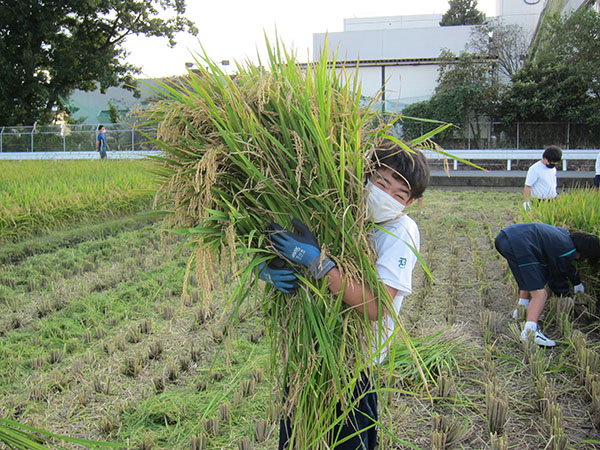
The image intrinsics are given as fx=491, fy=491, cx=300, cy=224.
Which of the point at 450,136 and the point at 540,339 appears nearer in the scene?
the point at 540,339

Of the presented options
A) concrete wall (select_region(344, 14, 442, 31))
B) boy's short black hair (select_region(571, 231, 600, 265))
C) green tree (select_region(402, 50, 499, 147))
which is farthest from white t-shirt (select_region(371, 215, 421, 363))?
concrete wall (select_region(344, 14, 442, 31))

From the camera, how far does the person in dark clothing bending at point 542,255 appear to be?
3.67m

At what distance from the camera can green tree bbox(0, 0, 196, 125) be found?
20641 mm

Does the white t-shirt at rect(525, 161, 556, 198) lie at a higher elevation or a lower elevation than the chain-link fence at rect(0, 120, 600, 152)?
lower

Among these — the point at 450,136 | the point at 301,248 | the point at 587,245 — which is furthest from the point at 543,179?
the point at 450,136

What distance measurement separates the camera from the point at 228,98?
1577 millimetres

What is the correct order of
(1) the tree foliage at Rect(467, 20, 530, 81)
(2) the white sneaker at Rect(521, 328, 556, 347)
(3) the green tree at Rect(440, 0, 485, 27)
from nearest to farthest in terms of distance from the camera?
(2) the white sneaker at Rect(521, 328, 556, 347) → (1) the tree foliage at Rect(467, 20, 530, 81) → (3) the green tree at Rect(440, 0, 485, 27)

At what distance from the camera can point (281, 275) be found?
159 centimetres

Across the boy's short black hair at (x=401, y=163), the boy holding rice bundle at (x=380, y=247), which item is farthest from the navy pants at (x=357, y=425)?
the boy's short black hair at (x=401, y=163)

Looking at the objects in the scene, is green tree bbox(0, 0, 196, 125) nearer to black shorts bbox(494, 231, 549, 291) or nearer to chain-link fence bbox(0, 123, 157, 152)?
chain-link fence bbox(0, 123, 157, 152)

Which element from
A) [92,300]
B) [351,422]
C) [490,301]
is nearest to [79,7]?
[92,300]

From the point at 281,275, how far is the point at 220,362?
1.85 m

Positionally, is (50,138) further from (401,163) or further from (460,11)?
(460,11)

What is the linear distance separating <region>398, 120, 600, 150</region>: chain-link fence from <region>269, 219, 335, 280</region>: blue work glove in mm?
16870
